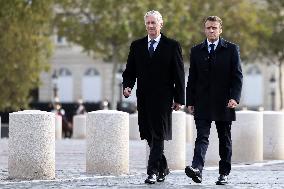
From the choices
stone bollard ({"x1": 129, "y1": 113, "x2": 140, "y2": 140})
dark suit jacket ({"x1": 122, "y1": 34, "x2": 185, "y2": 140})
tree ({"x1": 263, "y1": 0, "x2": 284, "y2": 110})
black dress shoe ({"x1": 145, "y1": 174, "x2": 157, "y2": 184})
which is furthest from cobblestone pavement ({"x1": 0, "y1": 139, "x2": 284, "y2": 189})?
tree ({"x1": 263, "y1": 0, "x2": 284, "y2": 110})

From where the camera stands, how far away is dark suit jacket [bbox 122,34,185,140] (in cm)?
1314

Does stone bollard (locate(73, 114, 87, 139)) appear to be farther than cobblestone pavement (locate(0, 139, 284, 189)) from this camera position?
Yes

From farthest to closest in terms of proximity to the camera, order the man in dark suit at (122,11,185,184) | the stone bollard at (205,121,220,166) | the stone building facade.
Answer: the stone building facade
the stone bollard at (205,121,220,166)
the man in dark suit at (122,11,185,184)

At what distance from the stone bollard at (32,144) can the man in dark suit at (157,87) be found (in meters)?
1.32

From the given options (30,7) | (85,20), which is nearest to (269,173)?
(30,7)

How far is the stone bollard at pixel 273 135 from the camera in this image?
2017 centimetres

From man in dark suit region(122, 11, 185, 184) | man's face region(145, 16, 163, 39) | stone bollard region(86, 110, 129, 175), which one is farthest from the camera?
stone bollard region(86, 110, 129, 175)

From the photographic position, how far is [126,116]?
1516 centimetres

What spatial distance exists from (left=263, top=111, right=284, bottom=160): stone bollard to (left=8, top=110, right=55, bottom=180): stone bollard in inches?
269

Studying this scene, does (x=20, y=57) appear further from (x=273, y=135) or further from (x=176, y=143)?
(x=176, y=143)

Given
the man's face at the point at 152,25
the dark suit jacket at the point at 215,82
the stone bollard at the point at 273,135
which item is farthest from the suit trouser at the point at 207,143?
the stone bollard at the point at 273,135

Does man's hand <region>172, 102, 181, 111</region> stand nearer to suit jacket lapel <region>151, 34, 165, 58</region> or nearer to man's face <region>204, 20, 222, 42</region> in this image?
suit jacket lapel <region>151, 34, 165, 58</region>

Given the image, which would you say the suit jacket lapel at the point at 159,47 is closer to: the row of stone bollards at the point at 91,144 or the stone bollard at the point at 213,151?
the row of stone bollards at the point at 91,144

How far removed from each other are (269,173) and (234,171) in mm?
575
